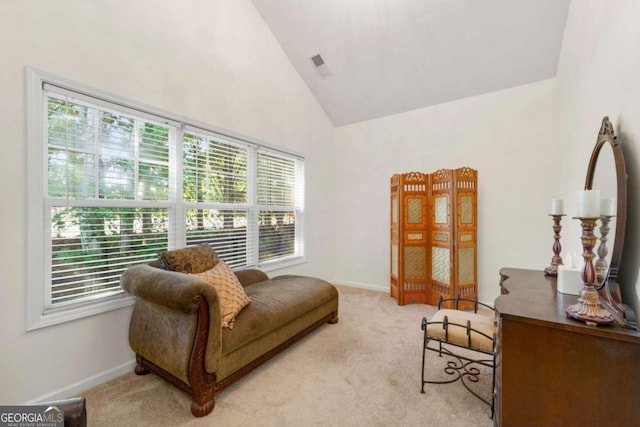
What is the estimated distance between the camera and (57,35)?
1865 mm

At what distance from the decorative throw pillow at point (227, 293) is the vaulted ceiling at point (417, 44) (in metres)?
3.03

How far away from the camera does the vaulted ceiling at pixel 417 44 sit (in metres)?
2.88

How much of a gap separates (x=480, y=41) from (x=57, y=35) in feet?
12.4

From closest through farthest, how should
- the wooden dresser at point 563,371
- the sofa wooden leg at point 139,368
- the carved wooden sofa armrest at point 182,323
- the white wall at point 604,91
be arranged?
the wooden dresser at point 563,371 < the white wall at point 604,91 < the carved wooden sofa armrest at point 182,323 < the sofa wooden leg at point 139,368

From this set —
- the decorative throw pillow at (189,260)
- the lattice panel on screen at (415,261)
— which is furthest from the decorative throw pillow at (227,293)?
the lattice panel on screen at (415,261)

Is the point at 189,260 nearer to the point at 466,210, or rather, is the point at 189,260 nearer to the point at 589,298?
the point at 589,298

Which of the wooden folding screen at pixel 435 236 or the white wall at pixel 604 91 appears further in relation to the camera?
→ the wooden folding screen at pixel 435 236

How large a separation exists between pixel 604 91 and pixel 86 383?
3923 millimetres

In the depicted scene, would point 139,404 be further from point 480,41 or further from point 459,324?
point 480,41

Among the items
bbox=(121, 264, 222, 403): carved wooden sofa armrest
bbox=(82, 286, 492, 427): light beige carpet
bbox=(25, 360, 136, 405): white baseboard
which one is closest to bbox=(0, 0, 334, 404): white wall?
bbox=(25, 360, 136, 405): white baseboard

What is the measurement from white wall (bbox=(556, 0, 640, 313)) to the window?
3.04 metres

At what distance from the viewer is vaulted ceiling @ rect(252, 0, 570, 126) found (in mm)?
2879

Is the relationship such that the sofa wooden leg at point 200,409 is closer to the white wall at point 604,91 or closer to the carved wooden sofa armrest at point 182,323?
the carved wooden sofa armrest at point 182,323

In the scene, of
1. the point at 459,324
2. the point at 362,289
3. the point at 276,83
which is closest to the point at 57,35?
the point at 276,83
